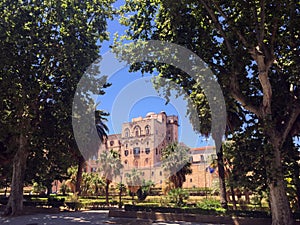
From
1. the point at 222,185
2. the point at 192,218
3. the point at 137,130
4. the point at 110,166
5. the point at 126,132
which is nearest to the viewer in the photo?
the point at 192,218

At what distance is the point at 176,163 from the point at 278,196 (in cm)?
2279

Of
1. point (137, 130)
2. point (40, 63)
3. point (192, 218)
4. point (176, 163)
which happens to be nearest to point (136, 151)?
point (137, 130)

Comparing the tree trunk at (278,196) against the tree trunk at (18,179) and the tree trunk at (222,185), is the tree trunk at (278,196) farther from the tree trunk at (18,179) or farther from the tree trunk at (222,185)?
the tree trunk at (18,179)

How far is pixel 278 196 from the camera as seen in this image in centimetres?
1312

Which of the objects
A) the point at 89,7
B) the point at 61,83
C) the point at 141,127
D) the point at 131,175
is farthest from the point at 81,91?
the point at 141,127

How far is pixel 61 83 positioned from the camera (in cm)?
1984

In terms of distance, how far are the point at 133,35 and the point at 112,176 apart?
26312 millimetres

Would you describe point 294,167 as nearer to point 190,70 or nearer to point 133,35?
point 190,70

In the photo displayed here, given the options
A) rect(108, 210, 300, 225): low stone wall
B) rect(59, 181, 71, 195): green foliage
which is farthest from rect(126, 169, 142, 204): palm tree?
rect(108, 210, 300, 225): low stone wall

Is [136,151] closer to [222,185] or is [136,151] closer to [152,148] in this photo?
[152,148]

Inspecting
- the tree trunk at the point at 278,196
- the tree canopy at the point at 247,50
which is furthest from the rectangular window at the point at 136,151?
the tree trunk at the point at 278,196

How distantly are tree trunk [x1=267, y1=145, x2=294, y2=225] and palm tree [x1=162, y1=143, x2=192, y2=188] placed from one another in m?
20.1

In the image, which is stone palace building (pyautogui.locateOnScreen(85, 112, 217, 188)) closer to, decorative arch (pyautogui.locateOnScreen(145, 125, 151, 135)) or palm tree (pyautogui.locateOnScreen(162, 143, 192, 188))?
decorative arch (pyautogui.locateOnScreen(145, 125, 151, 135))

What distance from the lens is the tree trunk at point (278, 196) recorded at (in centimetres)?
1289
